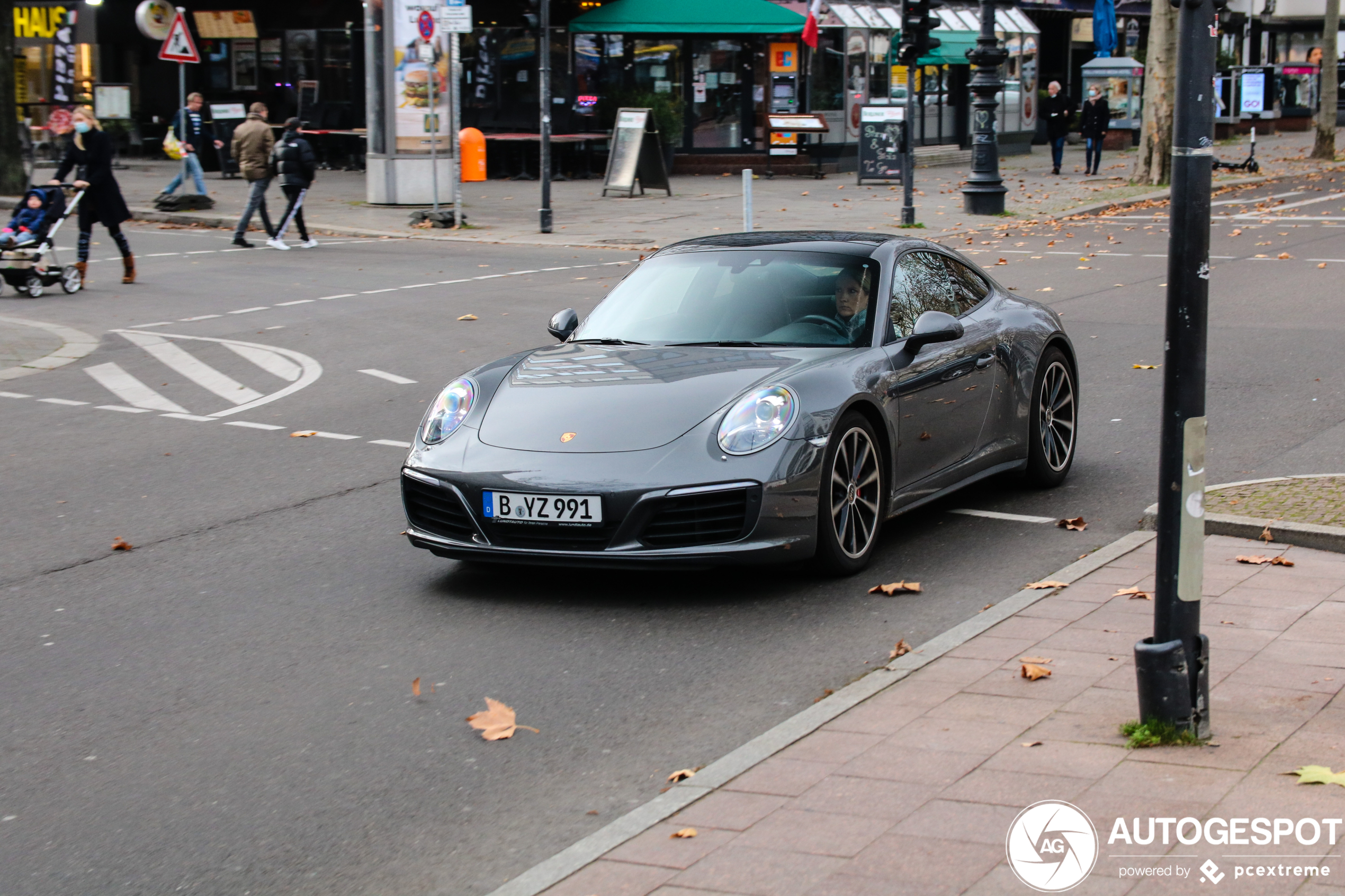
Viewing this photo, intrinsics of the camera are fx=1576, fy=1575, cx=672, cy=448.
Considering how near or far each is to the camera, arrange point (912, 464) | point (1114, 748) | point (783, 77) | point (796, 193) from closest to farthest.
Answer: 1. point (1114, 748)
2. point (912, 464)
3. point (796, 193)
4. point (783, 77)

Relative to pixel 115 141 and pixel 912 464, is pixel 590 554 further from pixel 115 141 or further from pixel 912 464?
pixel 115 141

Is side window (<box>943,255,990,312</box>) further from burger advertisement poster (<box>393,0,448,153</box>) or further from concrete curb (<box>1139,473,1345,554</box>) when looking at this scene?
burger advertisement poster (<box>393,0,448,153</box>)

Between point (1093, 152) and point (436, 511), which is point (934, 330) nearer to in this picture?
point (436, 511)

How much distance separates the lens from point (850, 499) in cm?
648

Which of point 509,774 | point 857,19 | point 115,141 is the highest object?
point 857,19

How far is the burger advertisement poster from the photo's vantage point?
86.0 ft

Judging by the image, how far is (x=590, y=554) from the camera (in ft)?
19.9

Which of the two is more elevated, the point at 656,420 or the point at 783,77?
the point at 783,77

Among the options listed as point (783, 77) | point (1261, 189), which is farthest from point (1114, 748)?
point (783, 77)

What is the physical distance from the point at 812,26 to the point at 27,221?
842 inches

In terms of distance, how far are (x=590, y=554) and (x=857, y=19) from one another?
33.0 m

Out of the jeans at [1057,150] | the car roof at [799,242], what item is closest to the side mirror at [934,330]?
the car roof at [799,242]

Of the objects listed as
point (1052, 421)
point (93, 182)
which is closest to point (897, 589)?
point (1052, 421)

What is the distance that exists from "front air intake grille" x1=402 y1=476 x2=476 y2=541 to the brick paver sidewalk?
207cm
